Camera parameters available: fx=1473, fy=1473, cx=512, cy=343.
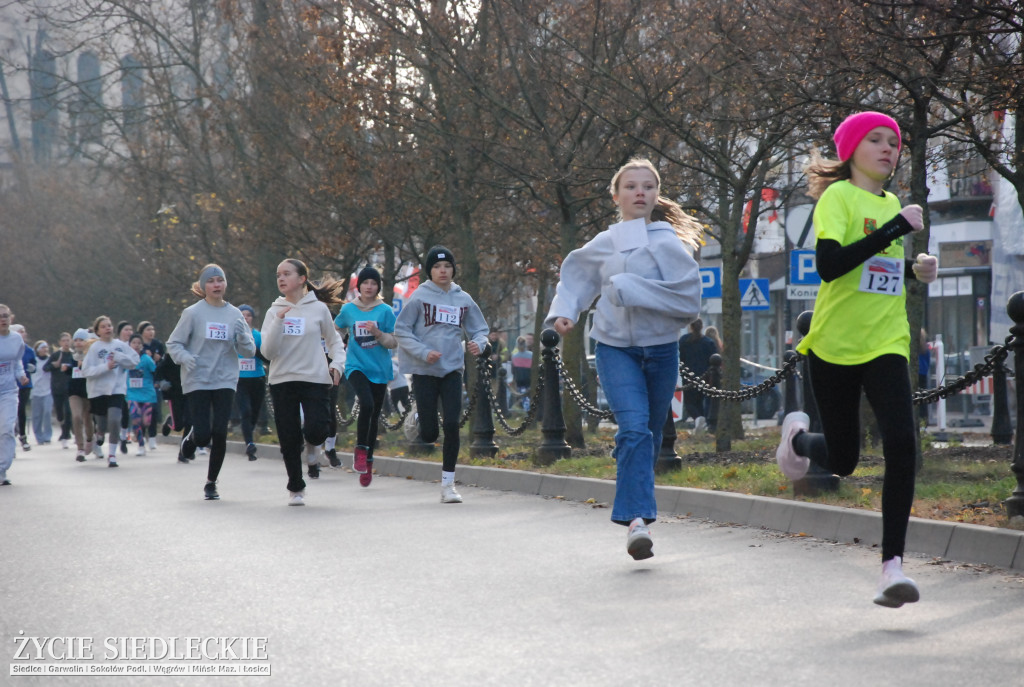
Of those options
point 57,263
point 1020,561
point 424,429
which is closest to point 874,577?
point 1020,561

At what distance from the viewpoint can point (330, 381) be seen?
1200 cm

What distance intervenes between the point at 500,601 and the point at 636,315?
1812mm

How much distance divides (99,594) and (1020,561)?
4.32 m

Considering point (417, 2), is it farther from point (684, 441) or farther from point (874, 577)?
point (874, 577)

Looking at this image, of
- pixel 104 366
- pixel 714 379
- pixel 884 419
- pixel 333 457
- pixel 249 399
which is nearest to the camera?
pixel 884 419

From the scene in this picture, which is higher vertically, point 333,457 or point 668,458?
Answer: point 668,458

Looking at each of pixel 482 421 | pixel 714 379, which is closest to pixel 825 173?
pixel 482 421

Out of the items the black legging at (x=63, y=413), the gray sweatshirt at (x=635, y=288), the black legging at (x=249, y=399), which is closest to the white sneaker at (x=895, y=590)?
the gray sweatshirt at (x=635, y=288)

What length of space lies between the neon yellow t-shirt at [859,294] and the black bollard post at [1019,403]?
192 centimetres

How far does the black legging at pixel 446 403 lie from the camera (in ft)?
38.6

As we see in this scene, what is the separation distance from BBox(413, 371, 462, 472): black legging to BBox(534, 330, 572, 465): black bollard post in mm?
1835

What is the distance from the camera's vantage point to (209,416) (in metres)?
12.7

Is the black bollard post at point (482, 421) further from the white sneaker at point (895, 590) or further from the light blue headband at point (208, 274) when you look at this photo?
the white sneaker at point (895, 590)

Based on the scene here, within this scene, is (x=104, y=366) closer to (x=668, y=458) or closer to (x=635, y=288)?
(x=668, y=458)
